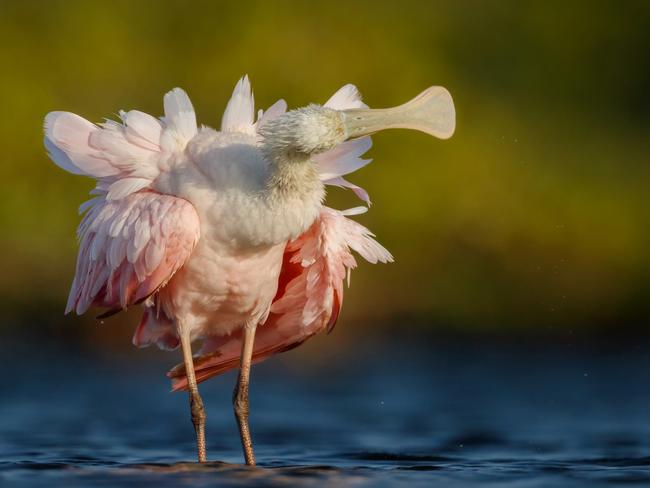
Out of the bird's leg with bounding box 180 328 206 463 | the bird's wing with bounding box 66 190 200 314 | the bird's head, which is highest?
the bird's head

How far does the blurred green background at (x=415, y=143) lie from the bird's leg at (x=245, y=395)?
577 cm

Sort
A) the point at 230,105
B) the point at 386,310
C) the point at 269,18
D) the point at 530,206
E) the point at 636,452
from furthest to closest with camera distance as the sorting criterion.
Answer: the point at 269,18 → the point at 530,206 → the point at 386,310 → the point at 636,452 → the point at 230,105

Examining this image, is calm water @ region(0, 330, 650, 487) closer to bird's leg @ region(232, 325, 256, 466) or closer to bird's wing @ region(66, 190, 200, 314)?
bird's leg @ region(232, 325, 256, 466)

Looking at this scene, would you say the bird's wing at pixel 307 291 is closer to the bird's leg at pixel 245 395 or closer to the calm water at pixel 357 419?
the bird's leg at pixel 245 395

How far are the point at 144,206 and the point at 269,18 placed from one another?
410 inches

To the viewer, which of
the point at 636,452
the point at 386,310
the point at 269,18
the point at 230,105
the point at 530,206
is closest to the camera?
the point at 230,105

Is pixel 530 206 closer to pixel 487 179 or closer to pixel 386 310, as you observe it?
pixel 487 179

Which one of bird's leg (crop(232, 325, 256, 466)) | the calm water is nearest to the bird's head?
bird's leg (crop(232, 325, 256, 466))

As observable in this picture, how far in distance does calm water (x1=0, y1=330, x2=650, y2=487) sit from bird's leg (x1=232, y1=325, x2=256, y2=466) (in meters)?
0.20

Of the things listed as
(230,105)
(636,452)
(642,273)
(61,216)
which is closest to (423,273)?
(642,273)

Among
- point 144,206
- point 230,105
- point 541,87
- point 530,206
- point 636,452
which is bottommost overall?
point 636,452

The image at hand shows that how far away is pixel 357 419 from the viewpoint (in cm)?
1205

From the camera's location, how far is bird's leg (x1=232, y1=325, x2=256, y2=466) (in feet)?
30.4

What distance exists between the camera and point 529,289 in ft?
52.7
